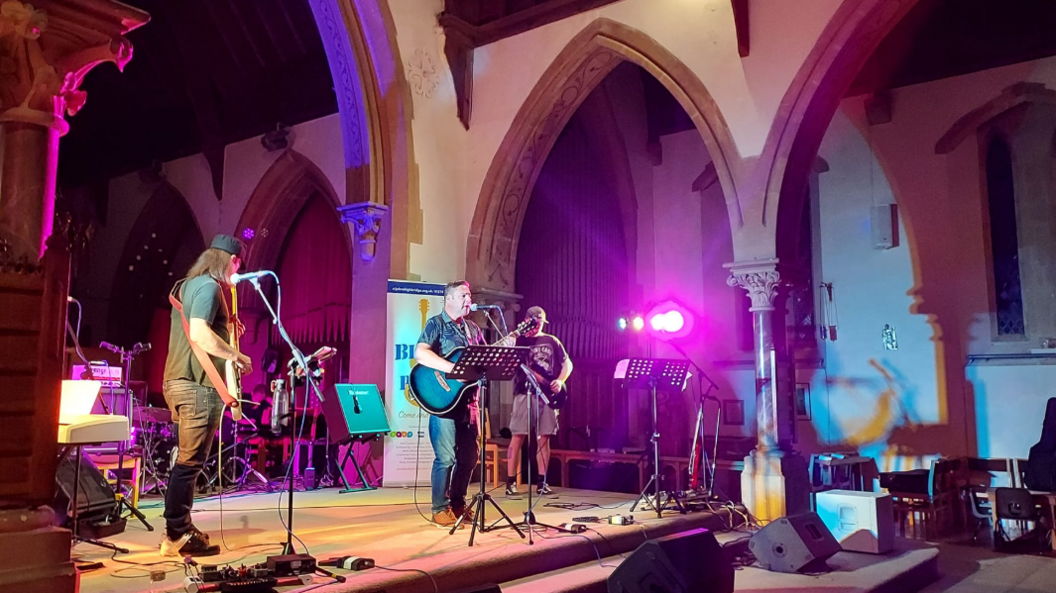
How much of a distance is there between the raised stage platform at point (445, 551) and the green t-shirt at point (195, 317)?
950 mm

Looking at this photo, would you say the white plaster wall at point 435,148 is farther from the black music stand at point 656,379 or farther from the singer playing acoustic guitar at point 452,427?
the singer playing acoustic guitar at point 452,427

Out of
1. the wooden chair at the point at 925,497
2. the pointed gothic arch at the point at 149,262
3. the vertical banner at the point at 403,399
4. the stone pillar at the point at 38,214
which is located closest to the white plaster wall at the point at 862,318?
the wooden chair at the point at 925,497

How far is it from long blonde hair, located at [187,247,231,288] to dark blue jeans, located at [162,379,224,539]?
55cm

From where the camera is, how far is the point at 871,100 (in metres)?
10.0

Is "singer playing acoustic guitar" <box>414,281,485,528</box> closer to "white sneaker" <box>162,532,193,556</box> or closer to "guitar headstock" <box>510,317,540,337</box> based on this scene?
"guitar headstock" <box>510,317,540,337</box>

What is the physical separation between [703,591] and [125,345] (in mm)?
12115

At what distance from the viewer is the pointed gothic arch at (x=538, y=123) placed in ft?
26.5

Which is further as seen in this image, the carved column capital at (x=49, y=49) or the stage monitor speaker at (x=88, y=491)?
the stage monitor speaker at (x=88, y=491)

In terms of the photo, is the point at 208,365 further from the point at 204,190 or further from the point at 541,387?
the point at 204,190

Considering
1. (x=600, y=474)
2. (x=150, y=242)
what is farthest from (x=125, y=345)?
(x=600, y=474)

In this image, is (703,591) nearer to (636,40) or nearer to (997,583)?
(997,583)

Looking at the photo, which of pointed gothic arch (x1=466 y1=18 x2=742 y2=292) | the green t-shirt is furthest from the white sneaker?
pointed gothic arch (x1=466 y1=18 x2=742 y2=292)

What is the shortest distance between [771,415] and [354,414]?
3.70 meters

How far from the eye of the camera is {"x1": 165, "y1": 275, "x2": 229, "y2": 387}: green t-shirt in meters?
4.05
